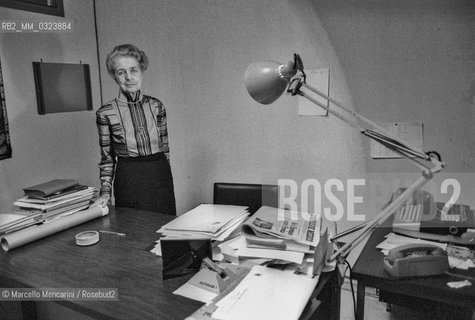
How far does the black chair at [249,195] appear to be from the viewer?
211 cm

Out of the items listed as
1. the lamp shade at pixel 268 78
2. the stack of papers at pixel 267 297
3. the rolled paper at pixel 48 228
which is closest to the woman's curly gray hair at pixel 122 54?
the rolled paper at pixel 48 228

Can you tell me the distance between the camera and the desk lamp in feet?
3.22

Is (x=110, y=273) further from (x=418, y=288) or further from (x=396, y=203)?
(x=418, y=288)

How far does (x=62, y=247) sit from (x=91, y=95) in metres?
1.84

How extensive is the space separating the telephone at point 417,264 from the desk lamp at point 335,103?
257 millimetres

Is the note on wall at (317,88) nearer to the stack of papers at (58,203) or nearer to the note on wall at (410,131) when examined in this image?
the note on wall at (410,131)

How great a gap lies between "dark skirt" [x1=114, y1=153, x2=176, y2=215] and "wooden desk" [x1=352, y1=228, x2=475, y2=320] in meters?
1.28

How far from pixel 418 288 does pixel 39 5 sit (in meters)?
2.76

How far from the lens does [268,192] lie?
2.12 m

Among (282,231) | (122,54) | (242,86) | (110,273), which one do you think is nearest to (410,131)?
(242,86)

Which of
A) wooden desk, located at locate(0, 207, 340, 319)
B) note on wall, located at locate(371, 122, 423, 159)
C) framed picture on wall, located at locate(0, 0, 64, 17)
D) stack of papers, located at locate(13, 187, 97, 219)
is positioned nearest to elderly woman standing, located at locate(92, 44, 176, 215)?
stack of papers, located at locate(13, 187, 97, 219)

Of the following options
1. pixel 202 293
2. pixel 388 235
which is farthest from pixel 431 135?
pixel 202 293

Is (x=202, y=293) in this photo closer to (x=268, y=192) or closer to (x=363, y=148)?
(x=268, y=192)

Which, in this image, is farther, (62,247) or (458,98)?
(458,98)
